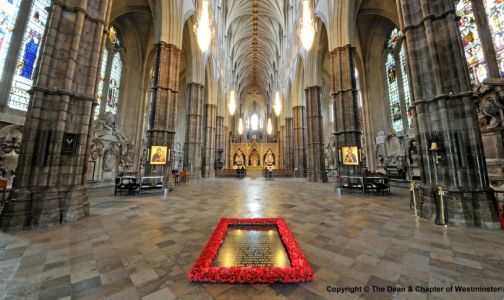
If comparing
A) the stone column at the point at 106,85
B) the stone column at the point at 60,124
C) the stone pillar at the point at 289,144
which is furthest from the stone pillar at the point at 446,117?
the stone column at the point at 106,85

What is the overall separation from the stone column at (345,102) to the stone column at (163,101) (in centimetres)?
1020

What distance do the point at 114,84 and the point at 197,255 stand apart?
63.6 feet

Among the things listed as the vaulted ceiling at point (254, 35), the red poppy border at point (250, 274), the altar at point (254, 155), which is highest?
the vaulted ceiling at point (254, 35)

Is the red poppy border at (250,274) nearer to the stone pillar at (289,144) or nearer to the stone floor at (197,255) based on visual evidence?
the stone floor at (197,255)

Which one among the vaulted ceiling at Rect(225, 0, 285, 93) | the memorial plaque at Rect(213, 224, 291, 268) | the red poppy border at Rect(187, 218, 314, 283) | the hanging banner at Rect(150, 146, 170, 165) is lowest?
the memorial plaque at Rect(213, 224, 291, 268)

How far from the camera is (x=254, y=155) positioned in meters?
35.6

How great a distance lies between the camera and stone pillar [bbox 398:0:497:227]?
14.7ft

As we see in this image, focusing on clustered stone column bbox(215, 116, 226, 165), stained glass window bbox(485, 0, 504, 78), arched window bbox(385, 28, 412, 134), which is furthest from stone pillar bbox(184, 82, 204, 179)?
stained glass window bbox(485, 0, 504, 78)

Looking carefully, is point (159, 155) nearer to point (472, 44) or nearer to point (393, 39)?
point (472, 44)

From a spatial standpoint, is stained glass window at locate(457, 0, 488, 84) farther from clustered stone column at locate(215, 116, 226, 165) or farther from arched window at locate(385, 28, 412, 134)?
clustered stone column at locate(215, 116, 226, 165)

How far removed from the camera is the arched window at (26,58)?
8.87 meters

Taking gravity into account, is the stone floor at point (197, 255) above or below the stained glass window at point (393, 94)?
below

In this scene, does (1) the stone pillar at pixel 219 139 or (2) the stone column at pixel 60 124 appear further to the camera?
(1) the stone pillar at pixel 219 139

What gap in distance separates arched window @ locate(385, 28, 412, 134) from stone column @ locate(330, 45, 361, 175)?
8.64m
